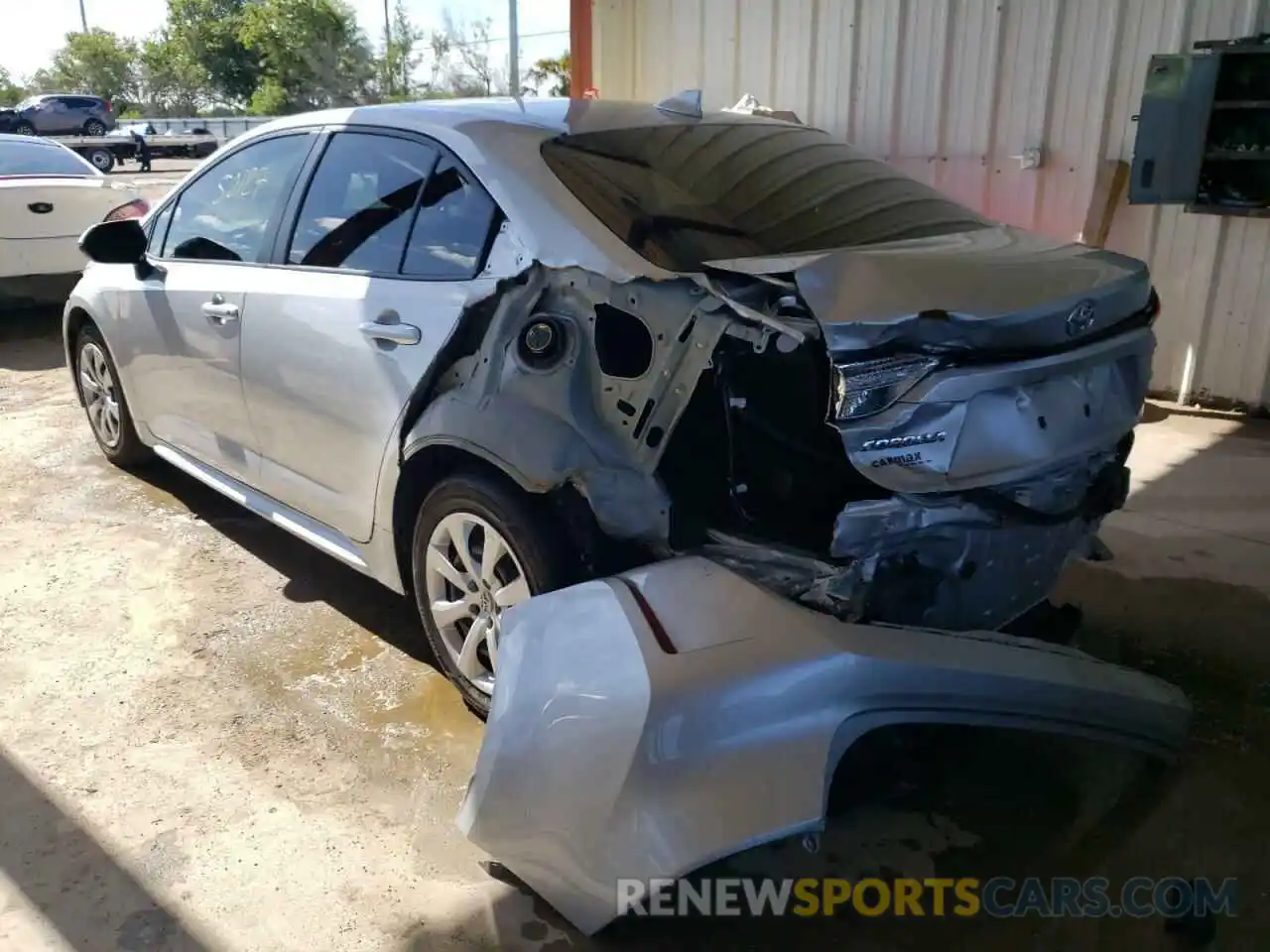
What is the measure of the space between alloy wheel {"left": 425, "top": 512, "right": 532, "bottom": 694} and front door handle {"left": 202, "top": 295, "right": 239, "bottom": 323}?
126cm

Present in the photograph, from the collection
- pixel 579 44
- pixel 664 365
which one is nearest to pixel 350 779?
pixel 664 365

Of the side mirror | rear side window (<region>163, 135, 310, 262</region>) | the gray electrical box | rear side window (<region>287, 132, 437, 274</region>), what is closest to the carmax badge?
rear side window (<region>287, 132, 437, 274</region>)

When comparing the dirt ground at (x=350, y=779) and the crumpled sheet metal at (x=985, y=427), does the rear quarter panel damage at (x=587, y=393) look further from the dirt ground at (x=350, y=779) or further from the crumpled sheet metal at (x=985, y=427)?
the dirt ground at (x=350, y=779)

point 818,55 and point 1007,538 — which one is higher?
point 818,55

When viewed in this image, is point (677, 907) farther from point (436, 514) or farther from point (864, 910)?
point (436, 514)

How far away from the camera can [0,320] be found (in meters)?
8.98

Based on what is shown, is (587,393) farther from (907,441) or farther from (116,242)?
(116,242)

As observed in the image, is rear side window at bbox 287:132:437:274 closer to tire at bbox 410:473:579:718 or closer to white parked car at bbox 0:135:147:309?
tire at bbox 410:473:579:718

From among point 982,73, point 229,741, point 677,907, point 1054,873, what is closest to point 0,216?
point 229,741

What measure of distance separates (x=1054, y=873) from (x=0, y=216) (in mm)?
8293

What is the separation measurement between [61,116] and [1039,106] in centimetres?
3530

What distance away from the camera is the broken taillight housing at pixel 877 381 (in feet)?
6.66

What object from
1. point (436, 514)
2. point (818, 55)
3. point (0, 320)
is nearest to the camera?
point (436, 514)

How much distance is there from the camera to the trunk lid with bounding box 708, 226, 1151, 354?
2031 mm
